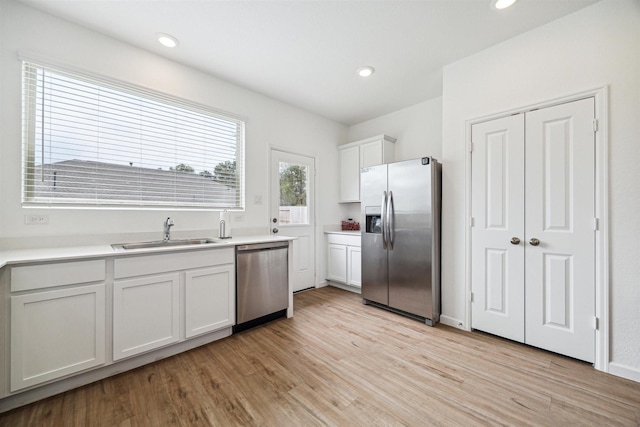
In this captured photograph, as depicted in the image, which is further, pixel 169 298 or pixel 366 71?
pixel 366 71

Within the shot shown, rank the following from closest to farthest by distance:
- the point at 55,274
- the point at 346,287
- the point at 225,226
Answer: the point at 55,274 < the point at 225,226 < the point at 346,287

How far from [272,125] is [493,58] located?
2.59 m

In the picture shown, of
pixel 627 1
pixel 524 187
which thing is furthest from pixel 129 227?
pixel 627 1

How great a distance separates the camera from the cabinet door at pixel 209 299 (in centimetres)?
223

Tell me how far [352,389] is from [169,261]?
170 centimetres

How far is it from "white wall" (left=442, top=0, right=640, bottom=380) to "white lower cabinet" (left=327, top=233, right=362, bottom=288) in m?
1.54

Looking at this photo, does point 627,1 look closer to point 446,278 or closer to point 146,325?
point 446,278

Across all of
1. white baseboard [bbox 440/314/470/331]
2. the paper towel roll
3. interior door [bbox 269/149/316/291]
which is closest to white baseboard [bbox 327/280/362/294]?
interior door [bbox 269/149/316/291]

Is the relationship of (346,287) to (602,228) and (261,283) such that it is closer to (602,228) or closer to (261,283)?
(261,283)

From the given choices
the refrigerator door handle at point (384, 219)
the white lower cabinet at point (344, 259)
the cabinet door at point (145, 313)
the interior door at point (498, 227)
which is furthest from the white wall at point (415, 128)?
the cabinet door at point (145, 313)

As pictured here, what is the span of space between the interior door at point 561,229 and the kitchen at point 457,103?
0.12 meters

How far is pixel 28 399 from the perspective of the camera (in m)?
1.63

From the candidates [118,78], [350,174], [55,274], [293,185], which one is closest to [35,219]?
[55,274]

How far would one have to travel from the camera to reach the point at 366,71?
2906 mm
